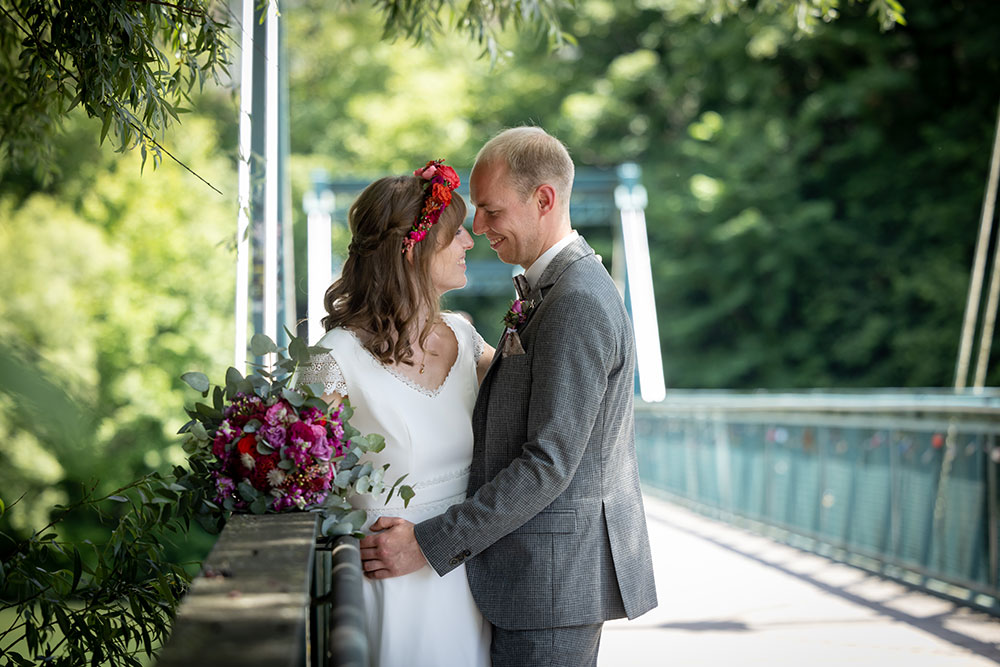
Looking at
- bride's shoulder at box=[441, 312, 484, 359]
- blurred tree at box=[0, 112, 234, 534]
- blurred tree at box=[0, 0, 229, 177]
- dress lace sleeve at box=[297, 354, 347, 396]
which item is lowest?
dress lace sleeve at box=[297, 354, 347, 396]

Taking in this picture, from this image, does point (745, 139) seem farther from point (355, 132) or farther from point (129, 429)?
point (129, 429)

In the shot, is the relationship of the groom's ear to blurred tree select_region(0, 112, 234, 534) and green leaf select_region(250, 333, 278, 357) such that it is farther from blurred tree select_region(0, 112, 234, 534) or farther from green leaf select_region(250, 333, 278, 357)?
blurred tree select_region(0, 112, 234, 534)

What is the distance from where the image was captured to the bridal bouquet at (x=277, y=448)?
2078mm

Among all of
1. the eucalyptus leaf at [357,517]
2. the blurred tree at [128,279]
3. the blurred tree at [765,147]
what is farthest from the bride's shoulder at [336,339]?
the blurred tree at [765,147]

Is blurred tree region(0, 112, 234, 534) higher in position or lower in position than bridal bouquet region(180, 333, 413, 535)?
higher

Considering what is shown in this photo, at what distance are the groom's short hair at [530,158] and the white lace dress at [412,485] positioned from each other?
538mm

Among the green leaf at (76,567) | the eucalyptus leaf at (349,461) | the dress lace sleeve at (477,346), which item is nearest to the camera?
the eucalyptus leaf at (349,461)

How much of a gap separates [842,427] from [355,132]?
1878 cm

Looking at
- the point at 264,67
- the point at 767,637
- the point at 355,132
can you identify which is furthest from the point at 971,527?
the point at 355,132

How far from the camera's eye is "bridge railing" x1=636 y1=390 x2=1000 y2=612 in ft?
18.2

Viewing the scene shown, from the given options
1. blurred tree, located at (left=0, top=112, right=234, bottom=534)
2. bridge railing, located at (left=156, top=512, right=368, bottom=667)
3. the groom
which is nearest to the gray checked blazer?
the groom

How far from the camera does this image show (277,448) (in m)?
2.08

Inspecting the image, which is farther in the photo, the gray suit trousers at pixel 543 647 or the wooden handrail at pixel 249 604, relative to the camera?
the gray suit trousers at pixel 543 647

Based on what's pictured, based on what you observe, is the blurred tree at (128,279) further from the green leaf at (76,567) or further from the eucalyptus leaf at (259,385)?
the eucalyptus leaf at (259,385)
